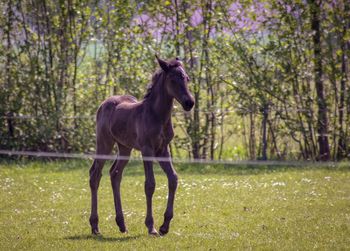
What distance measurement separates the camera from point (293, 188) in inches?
591

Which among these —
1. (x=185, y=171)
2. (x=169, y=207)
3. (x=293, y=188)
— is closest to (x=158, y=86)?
(x=169, y=207)

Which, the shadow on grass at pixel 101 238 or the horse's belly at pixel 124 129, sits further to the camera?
the horse's belly at pixel 124 129

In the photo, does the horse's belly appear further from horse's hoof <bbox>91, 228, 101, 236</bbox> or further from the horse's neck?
horse's hoof <bbox>91, 228, 101, 236</bbox>

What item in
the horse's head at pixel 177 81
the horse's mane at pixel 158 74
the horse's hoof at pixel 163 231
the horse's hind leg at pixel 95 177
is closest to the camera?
the horse's head at pixel 177 81

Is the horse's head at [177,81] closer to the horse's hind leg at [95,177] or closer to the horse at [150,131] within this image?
the horse at [150,131]

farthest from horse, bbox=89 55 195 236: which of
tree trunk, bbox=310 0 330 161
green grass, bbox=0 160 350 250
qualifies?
tree trunk, bbox=310 0 330 161

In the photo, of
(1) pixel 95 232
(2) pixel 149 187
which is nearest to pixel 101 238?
(1) pixel 95 232

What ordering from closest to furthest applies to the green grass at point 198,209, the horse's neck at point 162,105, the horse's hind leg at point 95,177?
the green grass at point 198,209 → the horse's neck at point 162,105 → the horse's hind leg at point 95,177

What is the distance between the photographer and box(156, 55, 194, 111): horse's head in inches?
386

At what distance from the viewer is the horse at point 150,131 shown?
33.0 ft

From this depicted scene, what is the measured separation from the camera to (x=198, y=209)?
41.4 ft

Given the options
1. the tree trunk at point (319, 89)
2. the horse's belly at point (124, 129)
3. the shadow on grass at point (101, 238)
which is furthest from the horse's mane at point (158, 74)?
the tree trunk at point (319, 89)

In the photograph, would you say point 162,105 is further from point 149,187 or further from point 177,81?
point 149,187

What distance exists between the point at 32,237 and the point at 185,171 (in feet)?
30.8
